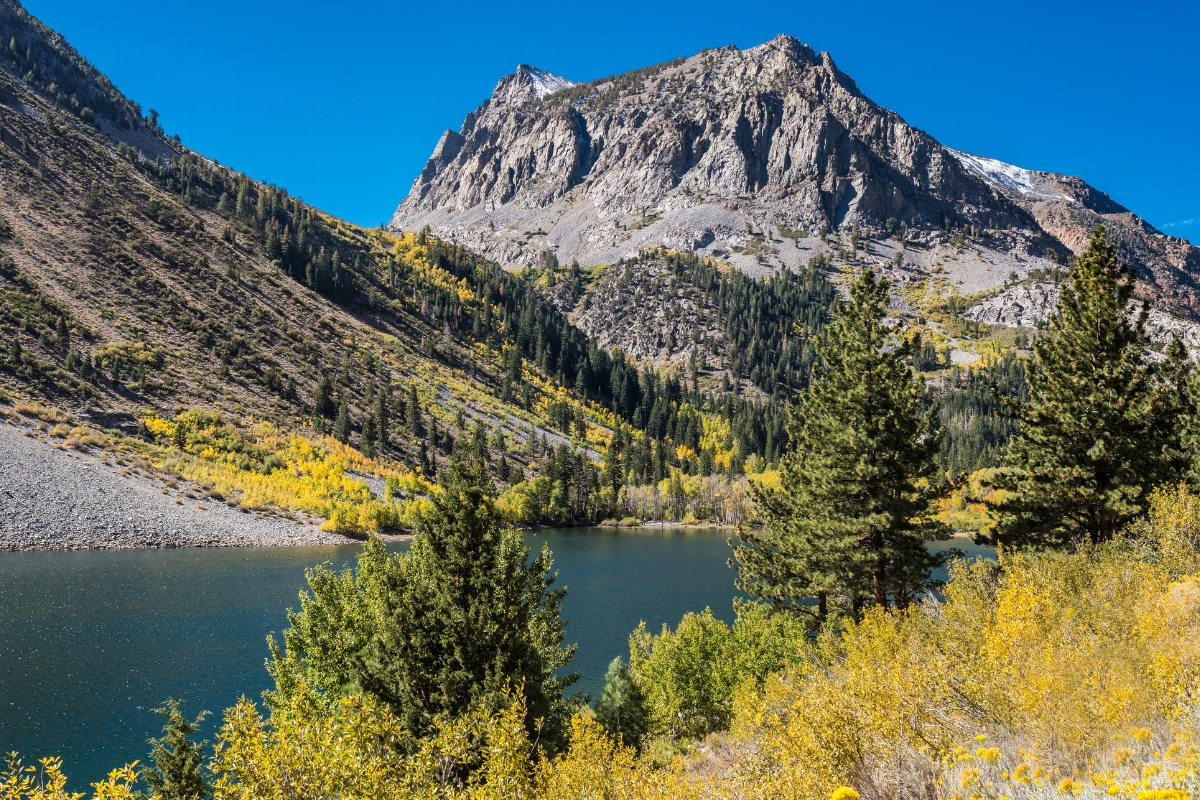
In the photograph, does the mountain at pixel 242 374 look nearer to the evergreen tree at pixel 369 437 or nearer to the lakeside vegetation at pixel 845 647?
the evergreen tree at pixel 369 437

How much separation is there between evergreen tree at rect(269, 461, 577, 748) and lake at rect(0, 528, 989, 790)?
16578 millimetres

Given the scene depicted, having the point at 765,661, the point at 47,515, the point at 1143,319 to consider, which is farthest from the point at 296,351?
the point at 1143,319

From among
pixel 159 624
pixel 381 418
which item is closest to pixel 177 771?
pixel 159 624

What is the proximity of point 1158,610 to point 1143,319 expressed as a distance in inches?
540

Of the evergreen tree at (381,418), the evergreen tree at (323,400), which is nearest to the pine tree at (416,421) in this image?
the evergreen tree at (381,418)

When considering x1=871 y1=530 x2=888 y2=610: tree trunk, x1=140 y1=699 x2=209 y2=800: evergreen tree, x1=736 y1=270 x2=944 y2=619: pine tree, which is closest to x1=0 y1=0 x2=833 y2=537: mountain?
x1=140 y1=699 x2=209 y2=800: evergreen tree

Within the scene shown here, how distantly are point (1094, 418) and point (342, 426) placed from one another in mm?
114345

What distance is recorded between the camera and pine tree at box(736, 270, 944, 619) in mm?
21750

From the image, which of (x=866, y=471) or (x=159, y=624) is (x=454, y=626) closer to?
(x=866, y=471)

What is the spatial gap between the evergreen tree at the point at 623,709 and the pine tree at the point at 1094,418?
1718 centimetres

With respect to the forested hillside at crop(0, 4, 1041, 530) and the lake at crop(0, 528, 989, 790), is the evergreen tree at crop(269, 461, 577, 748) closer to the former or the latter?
the lake at crop(0, 528, 989, 790)

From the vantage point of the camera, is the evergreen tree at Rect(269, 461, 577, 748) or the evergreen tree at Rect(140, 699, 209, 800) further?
the evergreen tree at Rect(140, 699, 209, 800)

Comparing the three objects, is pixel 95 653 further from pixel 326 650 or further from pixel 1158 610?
pixel 1158 610

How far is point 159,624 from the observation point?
146 feet
